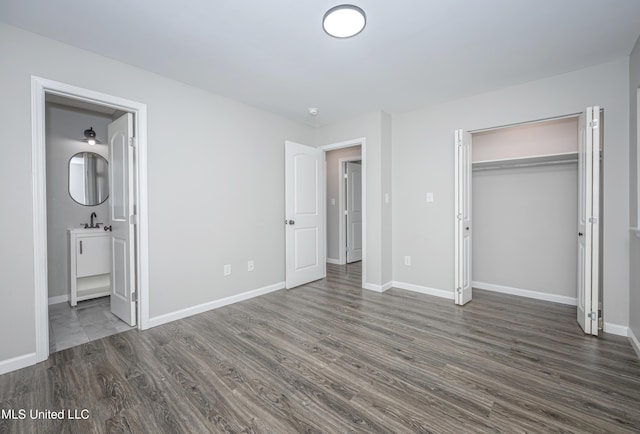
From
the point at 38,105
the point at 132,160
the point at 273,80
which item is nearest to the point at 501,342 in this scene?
the point at 273,80

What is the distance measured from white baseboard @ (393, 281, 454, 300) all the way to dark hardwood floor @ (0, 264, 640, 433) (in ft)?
2.02

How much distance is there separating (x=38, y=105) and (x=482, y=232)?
4.93 m

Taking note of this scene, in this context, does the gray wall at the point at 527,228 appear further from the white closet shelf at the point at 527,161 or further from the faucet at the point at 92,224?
the faucet at the point at 92,224

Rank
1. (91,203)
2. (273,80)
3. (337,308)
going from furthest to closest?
(91,203) → (337,308) → (273,80)

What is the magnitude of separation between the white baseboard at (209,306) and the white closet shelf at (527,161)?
10.6ft

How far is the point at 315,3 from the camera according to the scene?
6.10 ft

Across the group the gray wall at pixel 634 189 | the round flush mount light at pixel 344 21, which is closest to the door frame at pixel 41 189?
the round flush mount light at pixel 344 21

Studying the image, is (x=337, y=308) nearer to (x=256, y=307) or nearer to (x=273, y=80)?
(x=256, y=307)

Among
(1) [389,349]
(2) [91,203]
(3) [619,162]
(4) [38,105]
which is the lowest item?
(1) [389,349]

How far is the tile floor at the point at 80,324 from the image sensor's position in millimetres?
2535

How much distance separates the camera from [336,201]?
19.7ft

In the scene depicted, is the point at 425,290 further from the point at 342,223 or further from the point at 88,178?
the point at 88,178

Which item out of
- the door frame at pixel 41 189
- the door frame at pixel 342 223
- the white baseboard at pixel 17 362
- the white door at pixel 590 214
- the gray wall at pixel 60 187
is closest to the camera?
the white baseboard at pixel 17 362

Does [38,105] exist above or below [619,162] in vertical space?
above
